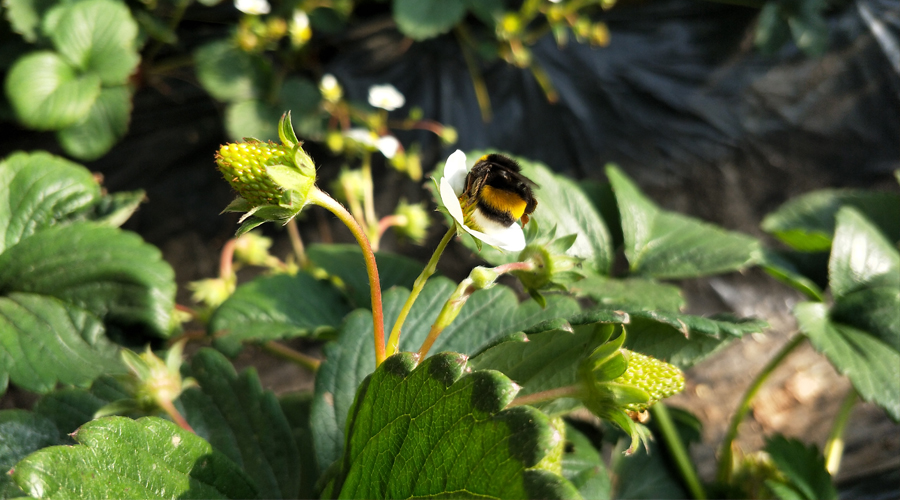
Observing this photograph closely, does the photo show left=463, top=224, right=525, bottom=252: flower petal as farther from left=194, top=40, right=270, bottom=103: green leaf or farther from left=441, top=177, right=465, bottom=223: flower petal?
left=194, top=40, right=270, bottom=103: green leaf

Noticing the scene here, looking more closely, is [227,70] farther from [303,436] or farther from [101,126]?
[303,436]

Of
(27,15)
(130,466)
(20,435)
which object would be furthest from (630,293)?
(27,15)

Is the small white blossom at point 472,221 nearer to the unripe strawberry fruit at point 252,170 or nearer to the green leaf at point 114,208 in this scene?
the unripe strawberry fruit at point 252,170

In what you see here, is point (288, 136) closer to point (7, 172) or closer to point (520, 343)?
point (520, 343)

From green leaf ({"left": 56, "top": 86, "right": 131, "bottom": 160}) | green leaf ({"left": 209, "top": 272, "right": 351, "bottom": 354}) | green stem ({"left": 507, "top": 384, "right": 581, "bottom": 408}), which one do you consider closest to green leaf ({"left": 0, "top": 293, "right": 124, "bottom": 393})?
green leaf ({"left": 209, "top": 272, "right": 351, "bottom": 354})

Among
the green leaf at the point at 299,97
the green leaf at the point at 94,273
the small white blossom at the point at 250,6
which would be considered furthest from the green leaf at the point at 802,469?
the small white blossom at the point at 250,6

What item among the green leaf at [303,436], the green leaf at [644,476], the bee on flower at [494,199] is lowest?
the green leaf at [644,476]
